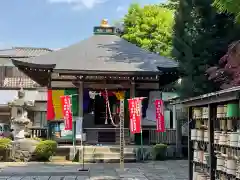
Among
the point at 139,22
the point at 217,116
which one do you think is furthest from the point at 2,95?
the point at 217,116

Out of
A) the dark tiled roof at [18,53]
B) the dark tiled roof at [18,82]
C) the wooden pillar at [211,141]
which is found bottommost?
the wooden pillar at [211,141]

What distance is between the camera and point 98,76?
1816cm

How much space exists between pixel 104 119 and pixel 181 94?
6946 millimetres

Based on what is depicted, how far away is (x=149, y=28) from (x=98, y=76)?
1468cm

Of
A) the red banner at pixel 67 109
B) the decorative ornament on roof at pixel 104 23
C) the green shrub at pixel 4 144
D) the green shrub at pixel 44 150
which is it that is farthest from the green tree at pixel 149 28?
the green shrub at pixel 4 144

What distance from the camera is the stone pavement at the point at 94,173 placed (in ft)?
37.1

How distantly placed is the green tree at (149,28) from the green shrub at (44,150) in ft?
51.8

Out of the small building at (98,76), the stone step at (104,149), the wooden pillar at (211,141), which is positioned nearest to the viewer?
the wooden pillar at (211,141)

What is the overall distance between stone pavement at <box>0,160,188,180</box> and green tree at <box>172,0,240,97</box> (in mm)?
3000

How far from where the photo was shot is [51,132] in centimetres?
1875

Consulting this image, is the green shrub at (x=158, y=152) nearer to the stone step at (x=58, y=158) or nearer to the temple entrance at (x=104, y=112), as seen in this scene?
the temple entrance at (x=104, y=112)

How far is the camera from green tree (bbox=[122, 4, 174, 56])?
30422mm

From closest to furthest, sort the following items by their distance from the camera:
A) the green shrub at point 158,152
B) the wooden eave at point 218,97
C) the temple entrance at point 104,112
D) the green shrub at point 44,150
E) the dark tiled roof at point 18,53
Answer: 1. the wooden eave at point 218,97
2. the green shrub at point 44,150
3. the green shrub at point 158,152
4. the temple entrance at point 104,112
5. the dark tiled roof at point 18,53

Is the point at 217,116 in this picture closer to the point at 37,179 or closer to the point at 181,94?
the point at 37,179
